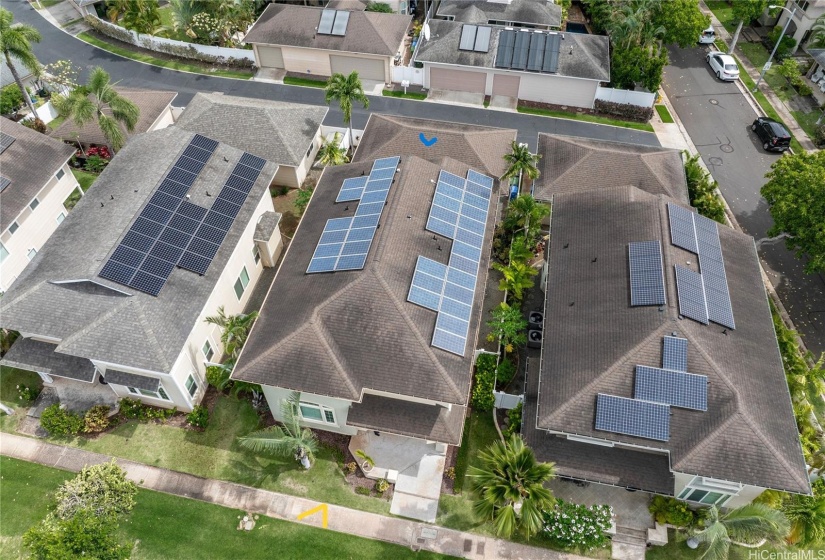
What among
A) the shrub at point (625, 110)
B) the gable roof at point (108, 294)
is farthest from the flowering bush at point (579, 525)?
the shrub at point (625, 110)

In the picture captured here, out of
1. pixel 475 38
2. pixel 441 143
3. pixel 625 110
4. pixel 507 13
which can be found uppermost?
pixel 507 13

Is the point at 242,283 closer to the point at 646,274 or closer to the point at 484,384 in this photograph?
the point at 484,384

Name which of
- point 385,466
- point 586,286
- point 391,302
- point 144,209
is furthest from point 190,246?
point 586,286

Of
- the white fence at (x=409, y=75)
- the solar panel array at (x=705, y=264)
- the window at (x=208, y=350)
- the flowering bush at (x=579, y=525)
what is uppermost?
the solar panel array at (x=705, y=264)

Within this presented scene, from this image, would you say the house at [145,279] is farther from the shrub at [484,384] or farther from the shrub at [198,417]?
the shrub at [484,384]

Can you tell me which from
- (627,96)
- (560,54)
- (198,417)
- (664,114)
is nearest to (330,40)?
(560,54)

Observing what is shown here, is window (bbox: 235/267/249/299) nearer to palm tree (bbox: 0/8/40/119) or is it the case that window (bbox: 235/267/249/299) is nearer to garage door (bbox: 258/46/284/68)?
palm tree (bbox: 0/8/40/119)

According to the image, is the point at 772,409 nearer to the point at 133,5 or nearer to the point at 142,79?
the point at 142,79
